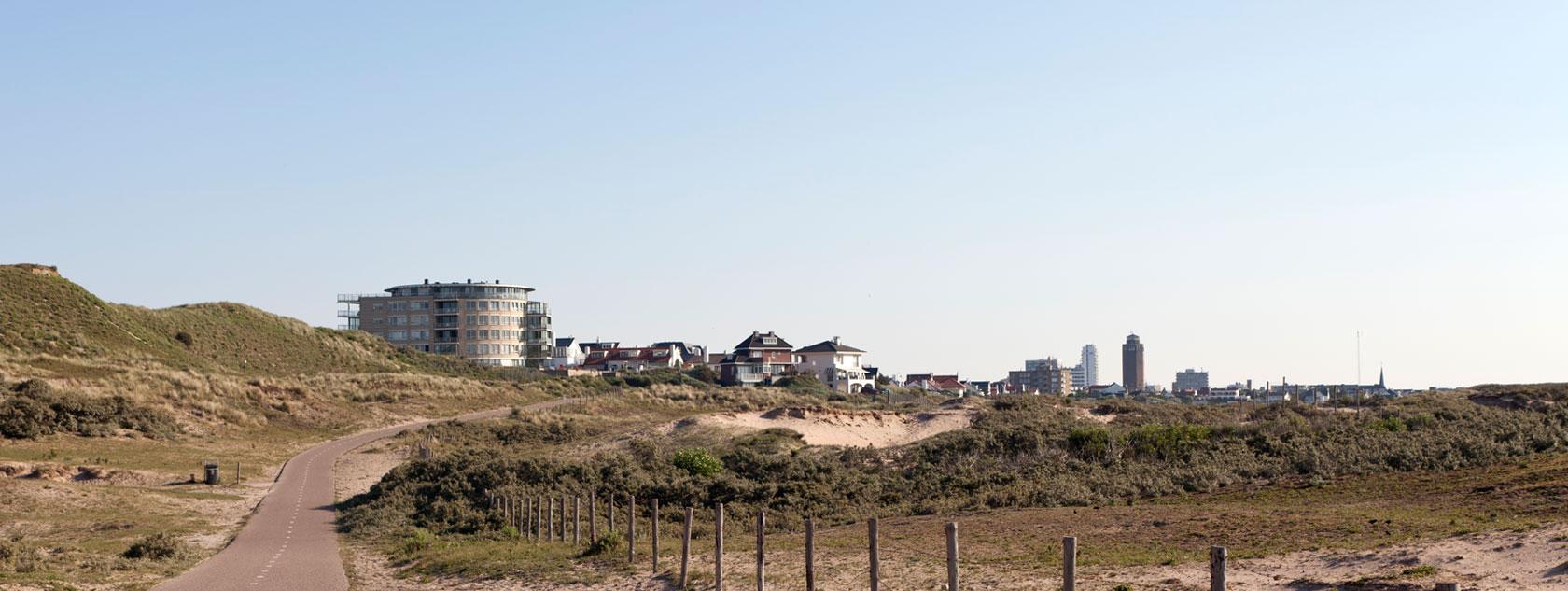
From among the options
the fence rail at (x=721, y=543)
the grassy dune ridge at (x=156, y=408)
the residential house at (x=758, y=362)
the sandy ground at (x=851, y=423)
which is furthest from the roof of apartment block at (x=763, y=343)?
the fence rail at (x=721, y=543)

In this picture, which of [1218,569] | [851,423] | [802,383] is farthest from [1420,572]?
[802,383]

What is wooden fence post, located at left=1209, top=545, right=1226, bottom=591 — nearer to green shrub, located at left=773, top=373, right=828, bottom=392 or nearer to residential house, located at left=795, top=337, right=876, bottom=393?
green shrub, located at left=773, top=373, right=828, bottom=392

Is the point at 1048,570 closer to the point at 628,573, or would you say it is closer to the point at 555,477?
the point at 628,573

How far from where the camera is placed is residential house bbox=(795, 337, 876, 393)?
505 feet

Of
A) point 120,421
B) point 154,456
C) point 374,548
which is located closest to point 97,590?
point 374,548

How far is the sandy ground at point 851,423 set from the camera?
2571 inches

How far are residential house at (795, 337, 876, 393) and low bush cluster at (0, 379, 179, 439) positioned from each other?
94735mm

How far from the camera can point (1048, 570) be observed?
19797mm

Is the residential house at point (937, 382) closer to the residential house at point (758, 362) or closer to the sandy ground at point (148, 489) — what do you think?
the residential house at point (758, 362)

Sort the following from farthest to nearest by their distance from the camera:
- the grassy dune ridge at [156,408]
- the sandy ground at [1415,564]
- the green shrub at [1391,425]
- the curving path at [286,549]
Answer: the green shrub at [1391,425] → the grassy dune ridge at [156,408] → the curving path at [286,549] → the sandy ground at [1415,564]

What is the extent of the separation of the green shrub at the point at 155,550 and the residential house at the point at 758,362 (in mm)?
110858

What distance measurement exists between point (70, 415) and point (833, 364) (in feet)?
340

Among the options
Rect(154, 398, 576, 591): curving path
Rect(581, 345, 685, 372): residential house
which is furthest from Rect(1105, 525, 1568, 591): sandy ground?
Rect(581, 345, 685, 372): residential house

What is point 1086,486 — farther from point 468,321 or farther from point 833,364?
point 468,321
